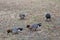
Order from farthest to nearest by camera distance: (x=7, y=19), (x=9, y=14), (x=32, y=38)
Result: 1. (x=9, y=14)
2. (x=7, y=19)
3. (x=32, y=38)

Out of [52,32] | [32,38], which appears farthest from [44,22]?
[32,38]

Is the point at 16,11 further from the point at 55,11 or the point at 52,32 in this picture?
the point at 52,32

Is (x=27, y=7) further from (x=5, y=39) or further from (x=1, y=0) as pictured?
(x=5, y=39)

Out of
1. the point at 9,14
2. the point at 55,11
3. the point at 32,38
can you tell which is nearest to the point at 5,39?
the point at 32,38

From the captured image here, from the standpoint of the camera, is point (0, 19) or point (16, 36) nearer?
point (16, 36)

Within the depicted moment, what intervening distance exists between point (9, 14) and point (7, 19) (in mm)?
984

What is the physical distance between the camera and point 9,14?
1058 cm

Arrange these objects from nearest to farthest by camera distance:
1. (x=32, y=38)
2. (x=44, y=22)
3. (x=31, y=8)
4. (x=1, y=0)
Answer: (x=32, y=38), (x=44, y=22), (x=31, y=8), (x=1, y=0)

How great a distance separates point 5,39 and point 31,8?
489cm

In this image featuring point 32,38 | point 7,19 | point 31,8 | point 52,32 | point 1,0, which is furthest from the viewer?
point 1,0

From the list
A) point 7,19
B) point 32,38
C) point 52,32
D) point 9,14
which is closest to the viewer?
point 32,38

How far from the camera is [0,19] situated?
9.73 meters

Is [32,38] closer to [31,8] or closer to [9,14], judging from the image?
[9,14]

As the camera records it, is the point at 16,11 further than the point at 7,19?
Yes
